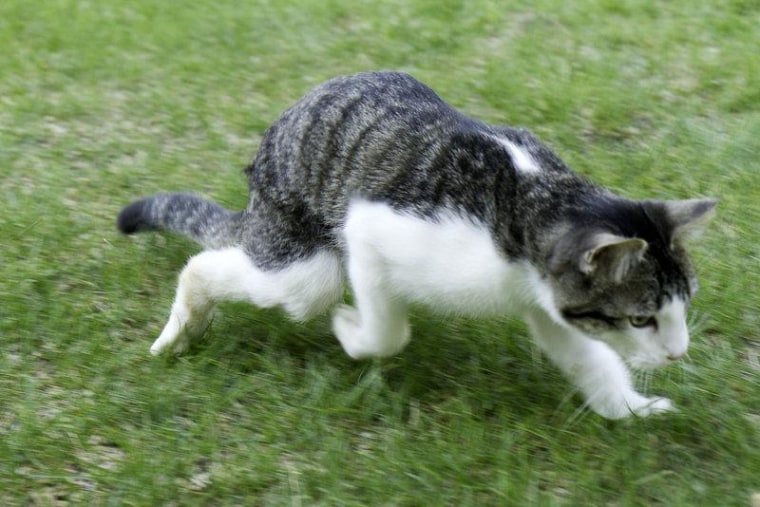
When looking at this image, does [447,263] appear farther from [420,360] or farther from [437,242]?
[420,360]

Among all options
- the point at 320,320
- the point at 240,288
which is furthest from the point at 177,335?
the point at 320,320

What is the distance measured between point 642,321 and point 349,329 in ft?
3.70

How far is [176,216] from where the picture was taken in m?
4.43

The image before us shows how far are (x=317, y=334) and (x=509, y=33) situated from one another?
10.6ft

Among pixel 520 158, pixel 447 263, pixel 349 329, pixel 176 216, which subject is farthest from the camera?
pixel 176 216

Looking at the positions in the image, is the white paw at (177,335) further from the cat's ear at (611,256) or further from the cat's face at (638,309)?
the cat's ear at (611,256)

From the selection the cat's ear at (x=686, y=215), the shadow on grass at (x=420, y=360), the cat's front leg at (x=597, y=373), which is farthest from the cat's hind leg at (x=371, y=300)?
the cat's ear at (x=686, y=215)

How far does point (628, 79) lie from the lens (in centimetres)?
602

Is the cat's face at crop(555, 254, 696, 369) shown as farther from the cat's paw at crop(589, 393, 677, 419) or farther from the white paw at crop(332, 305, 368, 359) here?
the white paw at crop(332, 305, 368, 359)

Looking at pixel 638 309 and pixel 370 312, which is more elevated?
pixel 638 309

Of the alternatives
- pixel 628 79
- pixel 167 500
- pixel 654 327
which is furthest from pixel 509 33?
pixel 167 500

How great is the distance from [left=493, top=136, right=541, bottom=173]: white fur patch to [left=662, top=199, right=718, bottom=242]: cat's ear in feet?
1.53

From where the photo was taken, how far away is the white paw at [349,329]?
12.4 feet

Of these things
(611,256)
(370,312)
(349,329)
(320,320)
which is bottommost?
(320,320)
